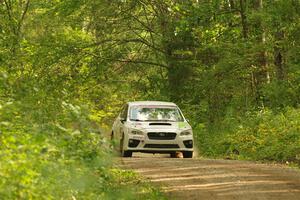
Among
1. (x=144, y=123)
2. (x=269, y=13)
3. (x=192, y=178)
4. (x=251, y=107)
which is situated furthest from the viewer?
(x=251, y=107)

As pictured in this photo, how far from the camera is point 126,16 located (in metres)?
30.3

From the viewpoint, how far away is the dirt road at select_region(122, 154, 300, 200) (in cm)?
1192

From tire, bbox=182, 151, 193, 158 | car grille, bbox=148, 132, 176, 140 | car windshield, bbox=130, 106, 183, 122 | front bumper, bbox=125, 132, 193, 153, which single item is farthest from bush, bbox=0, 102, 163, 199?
car windshield, bbox=130, 106, 183, 122

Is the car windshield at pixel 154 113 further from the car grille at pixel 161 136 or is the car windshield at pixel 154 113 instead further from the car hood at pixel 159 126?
the car grille at pixel 161 136

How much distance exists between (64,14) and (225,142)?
871 centimetres

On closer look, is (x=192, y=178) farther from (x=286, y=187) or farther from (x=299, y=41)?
(x=299, y=41)

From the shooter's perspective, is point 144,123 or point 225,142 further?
point 225,142

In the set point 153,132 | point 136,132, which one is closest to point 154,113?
point 153,132

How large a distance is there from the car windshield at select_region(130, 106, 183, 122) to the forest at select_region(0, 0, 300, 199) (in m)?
1.87

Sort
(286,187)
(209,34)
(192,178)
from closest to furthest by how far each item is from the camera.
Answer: (286,187) → (192,178) → (209,34)

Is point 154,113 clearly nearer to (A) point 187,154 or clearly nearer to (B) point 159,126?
(B) point 159,126

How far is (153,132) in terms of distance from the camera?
62.6 ft

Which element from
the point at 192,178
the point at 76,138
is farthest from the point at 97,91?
the point at 76,138

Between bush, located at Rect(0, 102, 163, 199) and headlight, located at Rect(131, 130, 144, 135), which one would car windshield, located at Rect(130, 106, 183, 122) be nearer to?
headlight, located at Rect(131, 130, 144, 135)
